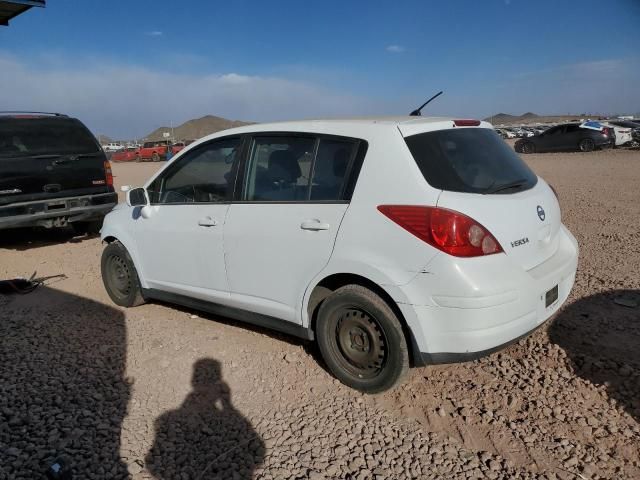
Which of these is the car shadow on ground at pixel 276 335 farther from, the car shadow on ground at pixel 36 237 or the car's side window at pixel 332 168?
the car shadow on ground at pixel 36 237

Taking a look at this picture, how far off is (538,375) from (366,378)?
1.20 metres

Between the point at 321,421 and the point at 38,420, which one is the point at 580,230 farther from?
the point at 38,420

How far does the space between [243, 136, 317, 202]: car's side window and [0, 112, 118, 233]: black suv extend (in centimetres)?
479

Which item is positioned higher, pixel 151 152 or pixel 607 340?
pixel 151 152

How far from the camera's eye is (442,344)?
2.89 m

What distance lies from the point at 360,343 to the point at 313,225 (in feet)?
2.75

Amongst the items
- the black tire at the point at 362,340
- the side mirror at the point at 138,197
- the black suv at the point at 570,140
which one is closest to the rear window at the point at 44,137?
the side mirror at the point at 138,197

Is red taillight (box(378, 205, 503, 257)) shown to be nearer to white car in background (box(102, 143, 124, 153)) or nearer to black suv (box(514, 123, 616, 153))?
black suv (box(514, 123, 616, 153))

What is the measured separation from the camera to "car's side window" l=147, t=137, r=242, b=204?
3957 millimetres

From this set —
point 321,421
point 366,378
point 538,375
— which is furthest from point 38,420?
point 538,375

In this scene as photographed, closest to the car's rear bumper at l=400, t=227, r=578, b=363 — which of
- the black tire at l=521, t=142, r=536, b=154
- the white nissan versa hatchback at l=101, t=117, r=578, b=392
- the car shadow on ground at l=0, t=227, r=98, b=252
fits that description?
the white nissan versa hatchback at l=101, t=117, r=578, b=392

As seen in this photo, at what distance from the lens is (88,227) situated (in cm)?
895

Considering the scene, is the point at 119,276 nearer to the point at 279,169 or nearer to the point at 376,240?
the point at 279,169

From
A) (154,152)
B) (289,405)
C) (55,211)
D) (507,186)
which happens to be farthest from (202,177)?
(154,152)
